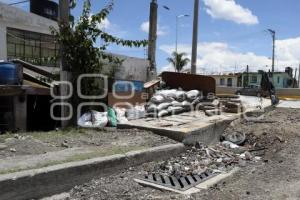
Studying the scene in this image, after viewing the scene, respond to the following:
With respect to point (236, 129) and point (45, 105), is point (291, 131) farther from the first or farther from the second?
point (45, 105)

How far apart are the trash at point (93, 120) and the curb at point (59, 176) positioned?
2.95 meters

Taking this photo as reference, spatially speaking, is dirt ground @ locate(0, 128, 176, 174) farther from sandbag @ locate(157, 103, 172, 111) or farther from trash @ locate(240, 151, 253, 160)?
sandbag @ locate(157, 103, 172, 111)

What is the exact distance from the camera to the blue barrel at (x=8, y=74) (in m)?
10.6

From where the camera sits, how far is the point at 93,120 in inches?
389

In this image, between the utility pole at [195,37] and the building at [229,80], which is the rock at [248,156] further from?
the building at [229,80]

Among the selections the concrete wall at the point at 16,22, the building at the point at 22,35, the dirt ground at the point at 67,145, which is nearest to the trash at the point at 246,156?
the dirt ground at the point at 67,145

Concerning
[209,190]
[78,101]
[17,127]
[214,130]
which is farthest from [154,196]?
[17,127]

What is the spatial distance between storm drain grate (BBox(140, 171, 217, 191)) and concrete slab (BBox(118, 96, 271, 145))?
71.9 inches

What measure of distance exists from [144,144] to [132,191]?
6.54 ft

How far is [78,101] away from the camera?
34.2 feet

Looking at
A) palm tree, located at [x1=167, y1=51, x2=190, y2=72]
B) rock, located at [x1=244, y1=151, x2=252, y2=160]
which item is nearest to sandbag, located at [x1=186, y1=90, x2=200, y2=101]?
rock, located at [x1=244, y1=151, x2=252, y2=160]

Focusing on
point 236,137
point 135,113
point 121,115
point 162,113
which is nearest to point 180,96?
Answer: point 162,113

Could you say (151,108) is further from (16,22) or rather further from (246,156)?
(16,22)

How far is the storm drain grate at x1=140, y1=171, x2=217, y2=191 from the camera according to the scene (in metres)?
6.16
